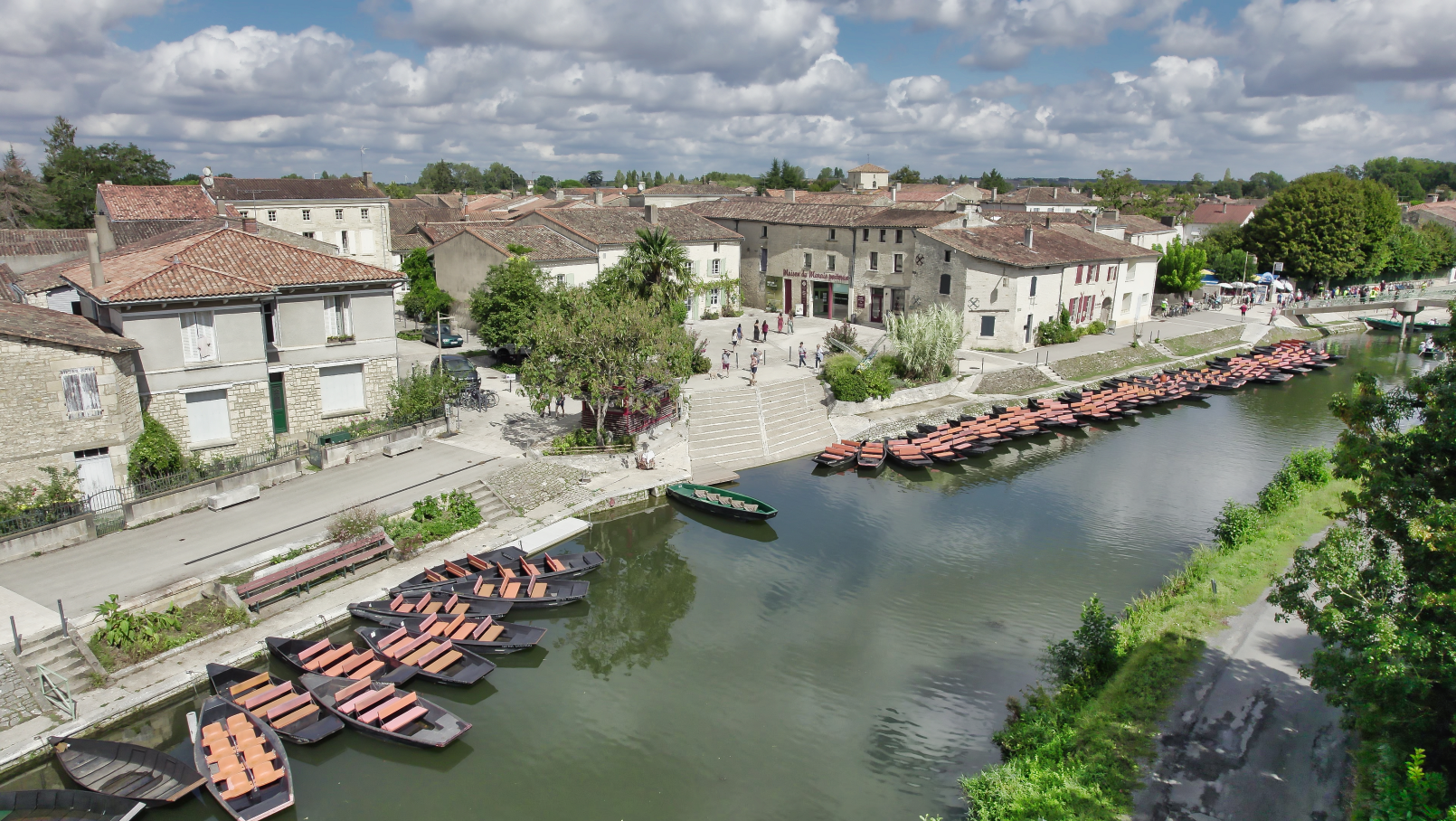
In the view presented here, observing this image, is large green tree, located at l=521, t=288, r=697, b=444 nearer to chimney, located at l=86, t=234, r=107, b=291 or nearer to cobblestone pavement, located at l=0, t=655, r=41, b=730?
chimney, located at l=86, t=234, r=107, b=291

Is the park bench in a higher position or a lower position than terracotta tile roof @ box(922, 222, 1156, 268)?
lower

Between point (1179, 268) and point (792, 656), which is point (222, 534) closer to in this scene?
point (792, 656)

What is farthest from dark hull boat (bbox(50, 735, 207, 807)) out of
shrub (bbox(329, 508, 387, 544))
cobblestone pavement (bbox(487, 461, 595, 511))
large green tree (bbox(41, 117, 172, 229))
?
large green tree (bbox(41, 117, 172, 229))

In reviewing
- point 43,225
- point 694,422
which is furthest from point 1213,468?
point 43,225

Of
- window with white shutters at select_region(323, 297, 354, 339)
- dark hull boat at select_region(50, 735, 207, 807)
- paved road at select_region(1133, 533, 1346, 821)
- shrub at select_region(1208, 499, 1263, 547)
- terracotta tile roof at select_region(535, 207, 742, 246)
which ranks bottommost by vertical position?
dark hull boat at select_region(50, 735, 207, 807)

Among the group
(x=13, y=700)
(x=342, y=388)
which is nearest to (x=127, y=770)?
(x=13, y=700)

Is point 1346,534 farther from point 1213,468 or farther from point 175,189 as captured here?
point 175,189
